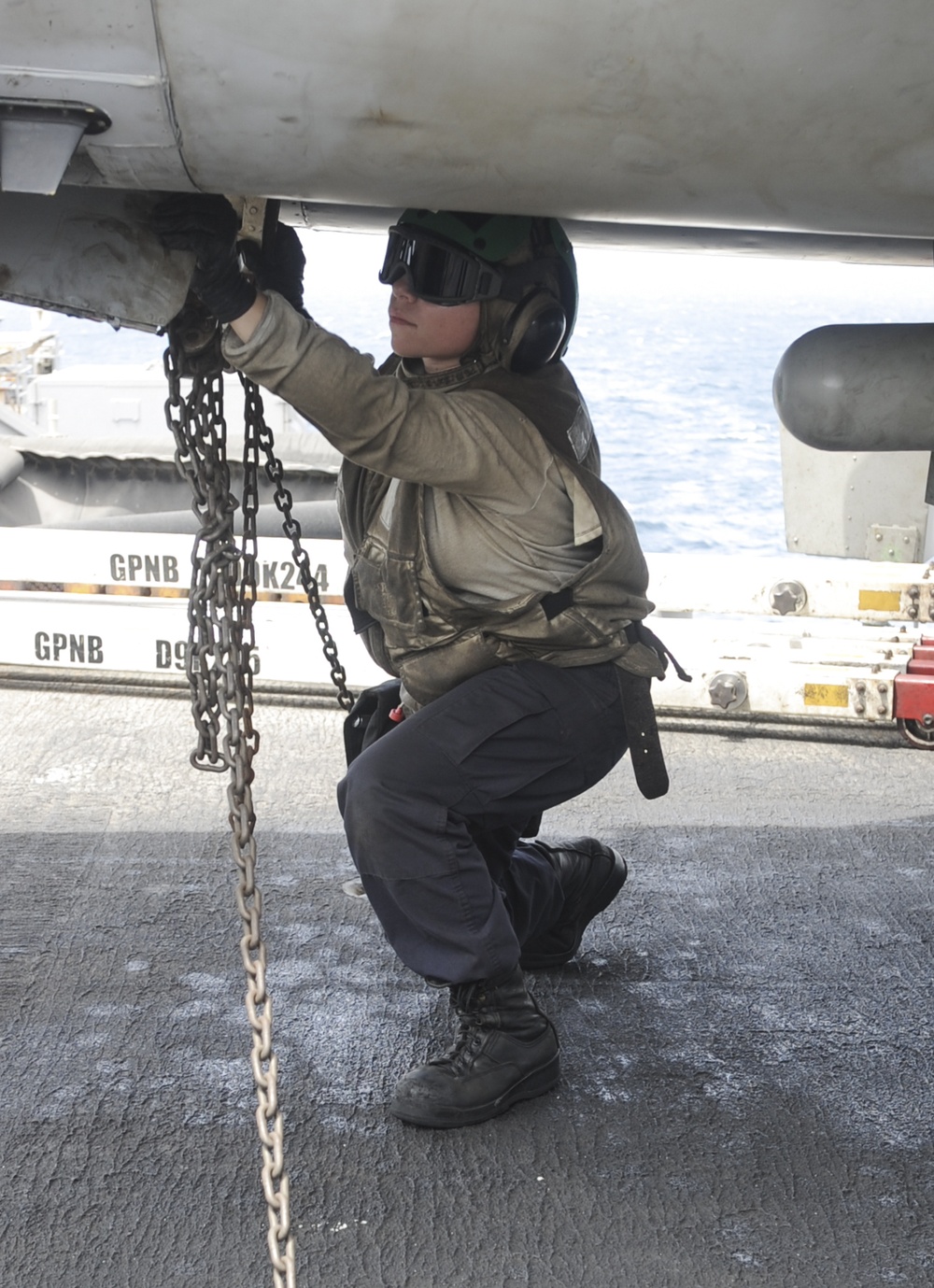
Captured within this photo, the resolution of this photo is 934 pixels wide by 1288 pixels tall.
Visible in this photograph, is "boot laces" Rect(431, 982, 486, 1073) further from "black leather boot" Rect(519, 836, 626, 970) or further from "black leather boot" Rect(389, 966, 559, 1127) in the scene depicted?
"black leather boot" Rect(519, 836, 626, 970)

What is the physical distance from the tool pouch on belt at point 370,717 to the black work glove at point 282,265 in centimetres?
95

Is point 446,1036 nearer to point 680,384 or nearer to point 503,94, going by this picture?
point 503,94

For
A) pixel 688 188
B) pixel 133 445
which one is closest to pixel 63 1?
pixel 688 188

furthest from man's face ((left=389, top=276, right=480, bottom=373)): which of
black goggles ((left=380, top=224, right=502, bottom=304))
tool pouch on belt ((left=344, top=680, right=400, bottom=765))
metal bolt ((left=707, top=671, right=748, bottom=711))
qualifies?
metal bolt ((left=707, top=671, right=748, bottom=711))

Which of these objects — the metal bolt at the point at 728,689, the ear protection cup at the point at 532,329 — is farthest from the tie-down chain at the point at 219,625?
the metal bolt at the point at 728,689

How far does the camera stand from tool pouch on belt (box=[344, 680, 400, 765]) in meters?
3.27

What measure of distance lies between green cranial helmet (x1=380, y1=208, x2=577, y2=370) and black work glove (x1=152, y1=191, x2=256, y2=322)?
1.69ft

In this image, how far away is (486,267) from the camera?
2.66 metres

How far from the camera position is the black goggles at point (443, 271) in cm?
265

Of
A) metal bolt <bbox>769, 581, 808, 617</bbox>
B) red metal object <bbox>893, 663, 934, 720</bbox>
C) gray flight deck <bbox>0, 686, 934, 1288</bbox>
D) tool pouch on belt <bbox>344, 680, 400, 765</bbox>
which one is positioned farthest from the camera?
metal bolt <bbox>769, 581, 808, 617</bbox>

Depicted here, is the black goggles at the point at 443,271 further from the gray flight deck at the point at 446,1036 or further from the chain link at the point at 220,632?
the gray flight deck at the point at 446,1036

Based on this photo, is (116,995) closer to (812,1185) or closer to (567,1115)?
(567,1115)

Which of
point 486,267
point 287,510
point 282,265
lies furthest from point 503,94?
point 287,510

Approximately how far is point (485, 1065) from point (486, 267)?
5.34 ft
